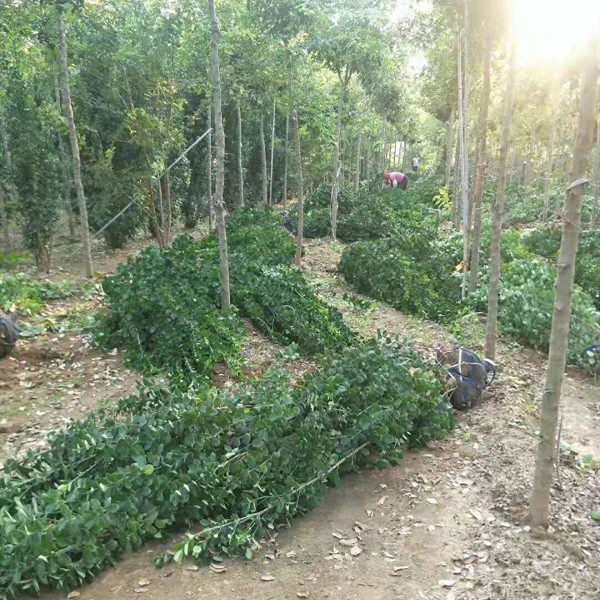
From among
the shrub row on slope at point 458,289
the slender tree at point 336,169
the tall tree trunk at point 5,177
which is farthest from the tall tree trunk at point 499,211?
the tall tree trunk at point 5,177

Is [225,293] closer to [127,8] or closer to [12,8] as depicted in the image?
[12,8]

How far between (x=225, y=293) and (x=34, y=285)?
131 inches

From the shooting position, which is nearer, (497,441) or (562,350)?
(562,350)

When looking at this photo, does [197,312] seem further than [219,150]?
No

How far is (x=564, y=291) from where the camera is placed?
144 inches

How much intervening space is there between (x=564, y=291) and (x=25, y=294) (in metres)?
7.48

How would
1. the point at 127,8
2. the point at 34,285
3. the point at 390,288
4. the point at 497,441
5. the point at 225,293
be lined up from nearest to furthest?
the point at 497,441
the point at 225,293
the point at 34,285
the point at 390,288
the point at 127,8

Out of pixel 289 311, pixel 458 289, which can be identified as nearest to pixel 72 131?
pixel 289 311

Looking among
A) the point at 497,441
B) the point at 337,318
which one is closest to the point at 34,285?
the point at 337,318

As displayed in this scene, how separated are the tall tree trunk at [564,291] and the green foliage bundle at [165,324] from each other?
12.5 ft

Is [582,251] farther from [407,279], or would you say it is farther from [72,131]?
[72,131]

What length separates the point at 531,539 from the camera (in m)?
3.95

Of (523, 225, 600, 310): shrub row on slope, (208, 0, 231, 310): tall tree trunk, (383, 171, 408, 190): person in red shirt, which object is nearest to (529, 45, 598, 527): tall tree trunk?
(208, 0, 231, 310): tall tree trunk

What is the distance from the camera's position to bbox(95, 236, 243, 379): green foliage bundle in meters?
6.89
